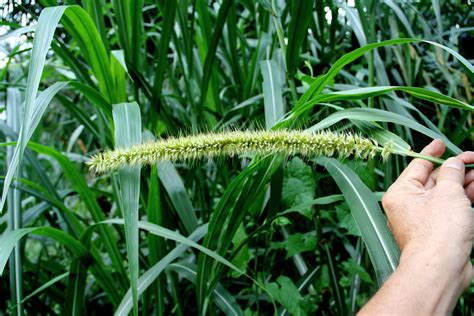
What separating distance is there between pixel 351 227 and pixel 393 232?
0.26 m

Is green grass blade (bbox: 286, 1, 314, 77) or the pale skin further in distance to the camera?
green grass blade (bbox: 286, 1, 314, 77)

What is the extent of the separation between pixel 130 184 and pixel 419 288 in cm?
50

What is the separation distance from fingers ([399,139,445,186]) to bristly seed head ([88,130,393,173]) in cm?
7

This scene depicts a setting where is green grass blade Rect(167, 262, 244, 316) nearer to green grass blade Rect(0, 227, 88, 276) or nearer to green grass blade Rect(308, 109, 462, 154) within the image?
green grass blade Rect(0, 227, 88, 276)

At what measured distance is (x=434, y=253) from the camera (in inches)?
30.1

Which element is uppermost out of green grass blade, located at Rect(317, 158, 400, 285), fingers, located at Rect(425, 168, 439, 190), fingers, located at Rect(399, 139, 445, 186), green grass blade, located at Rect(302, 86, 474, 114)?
green grass blade, located at Rect(302, 86, 474, 114)

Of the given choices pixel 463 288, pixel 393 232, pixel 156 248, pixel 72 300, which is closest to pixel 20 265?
pixel 72 300

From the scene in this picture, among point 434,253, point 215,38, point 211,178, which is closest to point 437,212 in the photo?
point 434,253

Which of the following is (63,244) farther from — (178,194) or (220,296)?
(220,296)

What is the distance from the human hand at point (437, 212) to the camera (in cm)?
76

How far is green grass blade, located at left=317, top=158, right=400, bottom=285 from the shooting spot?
817 millimetres

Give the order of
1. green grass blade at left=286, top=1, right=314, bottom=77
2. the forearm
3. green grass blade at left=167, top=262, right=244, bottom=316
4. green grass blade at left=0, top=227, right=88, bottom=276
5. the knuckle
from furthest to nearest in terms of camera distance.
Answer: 1. green grass blade at left=167, top=262, right=244, bottom=316
2. green grass blade at left=286, top=1, right=314, bottom=77
3. green grass blade at left=0, top=227, right=88, bottom=276
4. the knuckle
5. the forearm

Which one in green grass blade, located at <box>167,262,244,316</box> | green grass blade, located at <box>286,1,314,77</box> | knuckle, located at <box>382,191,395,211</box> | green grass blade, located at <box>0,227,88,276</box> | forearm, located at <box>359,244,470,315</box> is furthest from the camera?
green grass blade, located at <box>167,262,244,316</box>

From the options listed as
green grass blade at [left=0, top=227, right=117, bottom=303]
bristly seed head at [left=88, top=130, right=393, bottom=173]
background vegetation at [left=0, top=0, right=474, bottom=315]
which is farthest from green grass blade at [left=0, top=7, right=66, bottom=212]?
green grass blade at [left=0, top=227, right=117, bottom=303]
